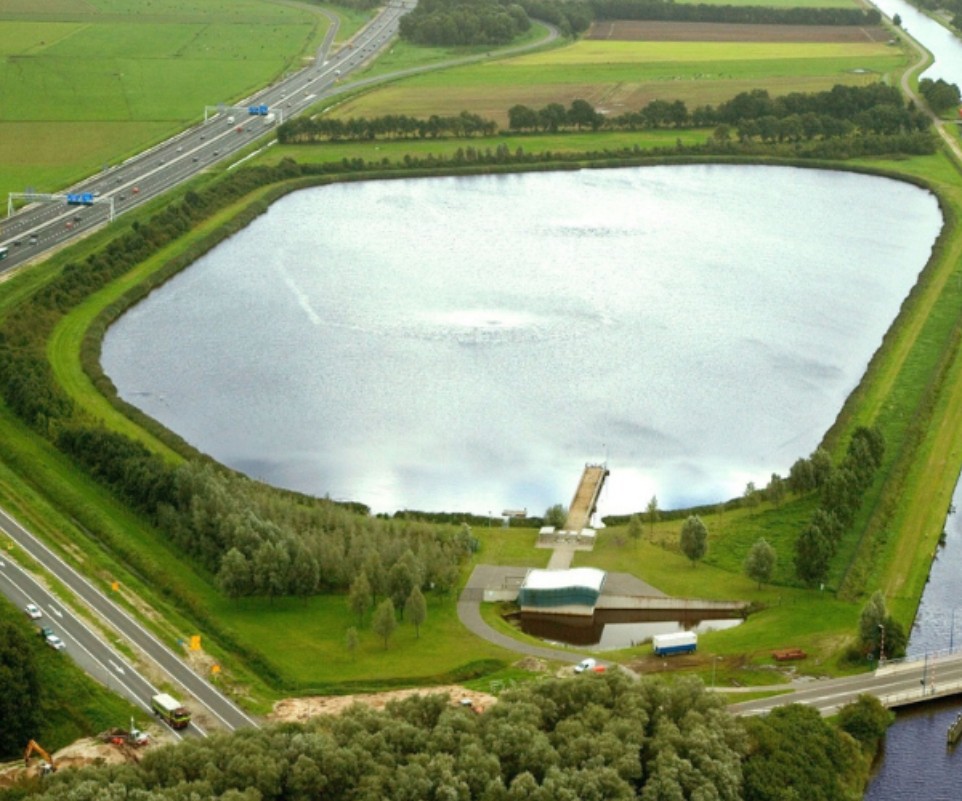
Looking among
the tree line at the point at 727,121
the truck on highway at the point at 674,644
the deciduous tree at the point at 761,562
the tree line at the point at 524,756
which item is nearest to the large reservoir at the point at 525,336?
the deciduous tree at the point at 761,562

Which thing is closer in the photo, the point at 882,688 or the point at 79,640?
the point at 882,688

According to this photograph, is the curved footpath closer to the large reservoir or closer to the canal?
the large reservoir

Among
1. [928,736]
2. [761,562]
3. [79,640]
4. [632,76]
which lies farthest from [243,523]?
[632,76]

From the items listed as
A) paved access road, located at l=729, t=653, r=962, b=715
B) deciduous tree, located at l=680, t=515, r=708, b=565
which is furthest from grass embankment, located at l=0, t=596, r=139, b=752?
deciduous tree, located at l=680, t=515, r=708, b=565

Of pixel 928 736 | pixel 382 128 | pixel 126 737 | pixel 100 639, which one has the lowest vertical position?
pixel 928 736

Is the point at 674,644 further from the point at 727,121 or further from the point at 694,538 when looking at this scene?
the point at 727,121

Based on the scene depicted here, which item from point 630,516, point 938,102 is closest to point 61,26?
point 938,102
